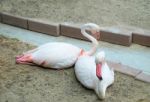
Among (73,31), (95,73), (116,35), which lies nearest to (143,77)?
(95,73)

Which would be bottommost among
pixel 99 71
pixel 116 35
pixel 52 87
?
pixel 52 87

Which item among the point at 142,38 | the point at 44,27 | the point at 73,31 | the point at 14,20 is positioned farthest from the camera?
the point at 14,20

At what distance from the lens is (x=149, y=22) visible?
189 inches

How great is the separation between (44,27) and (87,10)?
0.72m

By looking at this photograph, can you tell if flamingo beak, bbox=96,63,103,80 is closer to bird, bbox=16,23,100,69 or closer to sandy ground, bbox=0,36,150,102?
sandy ground, bbox=0,36,150,102

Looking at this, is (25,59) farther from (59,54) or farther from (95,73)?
(95,73)

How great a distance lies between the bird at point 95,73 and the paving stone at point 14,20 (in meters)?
1.60

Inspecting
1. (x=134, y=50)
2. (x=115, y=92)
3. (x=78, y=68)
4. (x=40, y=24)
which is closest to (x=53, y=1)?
(x=40, y=24)

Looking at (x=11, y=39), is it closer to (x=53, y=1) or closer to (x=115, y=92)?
(x=53, y=1)

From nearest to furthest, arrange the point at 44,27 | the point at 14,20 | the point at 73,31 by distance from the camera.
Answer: the point at 73,31 < the point at 44,27 < the point at 14,20

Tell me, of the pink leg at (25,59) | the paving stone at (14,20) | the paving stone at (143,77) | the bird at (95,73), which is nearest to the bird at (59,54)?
the pink leg at (25,59)

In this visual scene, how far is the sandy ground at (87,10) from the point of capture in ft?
16.2

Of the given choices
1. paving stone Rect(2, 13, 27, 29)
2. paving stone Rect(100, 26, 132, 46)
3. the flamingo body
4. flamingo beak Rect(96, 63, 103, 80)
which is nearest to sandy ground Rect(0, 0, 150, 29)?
paving stone Rect(2, 13, 27, 29)

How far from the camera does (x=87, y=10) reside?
5219 mm
